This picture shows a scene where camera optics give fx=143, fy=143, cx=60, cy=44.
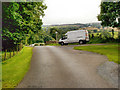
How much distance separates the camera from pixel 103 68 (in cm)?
1116

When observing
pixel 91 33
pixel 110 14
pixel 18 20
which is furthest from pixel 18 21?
pixel 110 14

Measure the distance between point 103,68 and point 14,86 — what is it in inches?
265

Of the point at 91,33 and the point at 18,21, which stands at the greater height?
the point at 18,21

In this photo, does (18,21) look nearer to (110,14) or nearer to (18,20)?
(18,20)

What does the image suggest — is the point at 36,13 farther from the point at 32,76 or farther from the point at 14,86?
the point at 14,86

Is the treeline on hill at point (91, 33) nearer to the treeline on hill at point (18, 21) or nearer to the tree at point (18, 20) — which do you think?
the treeline on hill at point (18, 21)

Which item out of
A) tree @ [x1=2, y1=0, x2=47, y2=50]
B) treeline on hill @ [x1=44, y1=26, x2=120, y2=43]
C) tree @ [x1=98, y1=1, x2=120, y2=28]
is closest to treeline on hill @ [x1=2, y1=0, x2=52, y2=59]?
tree @ [x1=2, y1=0, x2=47, y2=50]

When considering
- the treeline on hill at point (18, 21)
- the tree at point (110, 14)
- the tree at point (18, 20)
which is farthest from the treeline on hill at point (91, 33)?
the tree at point (110, 14)

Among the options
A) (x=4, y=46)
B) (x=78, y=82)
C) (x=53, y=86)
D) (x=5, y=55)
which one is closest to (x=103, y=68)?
(x=78, y=82)

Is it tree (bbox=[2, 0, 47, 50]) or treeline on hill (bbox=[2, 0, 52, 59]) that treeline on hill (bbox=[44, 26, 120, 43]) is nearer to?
treeline on hill (bbox=[2, 0, 52, 59])

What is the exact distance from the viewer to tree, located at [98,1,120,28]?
20.4m

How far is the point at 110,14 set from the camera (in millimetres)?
21328

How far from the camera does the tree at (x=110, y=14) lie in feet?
66.8

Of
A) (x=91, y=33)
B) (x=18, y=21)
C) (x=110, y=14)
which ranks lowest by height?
(x=91, y=33)
